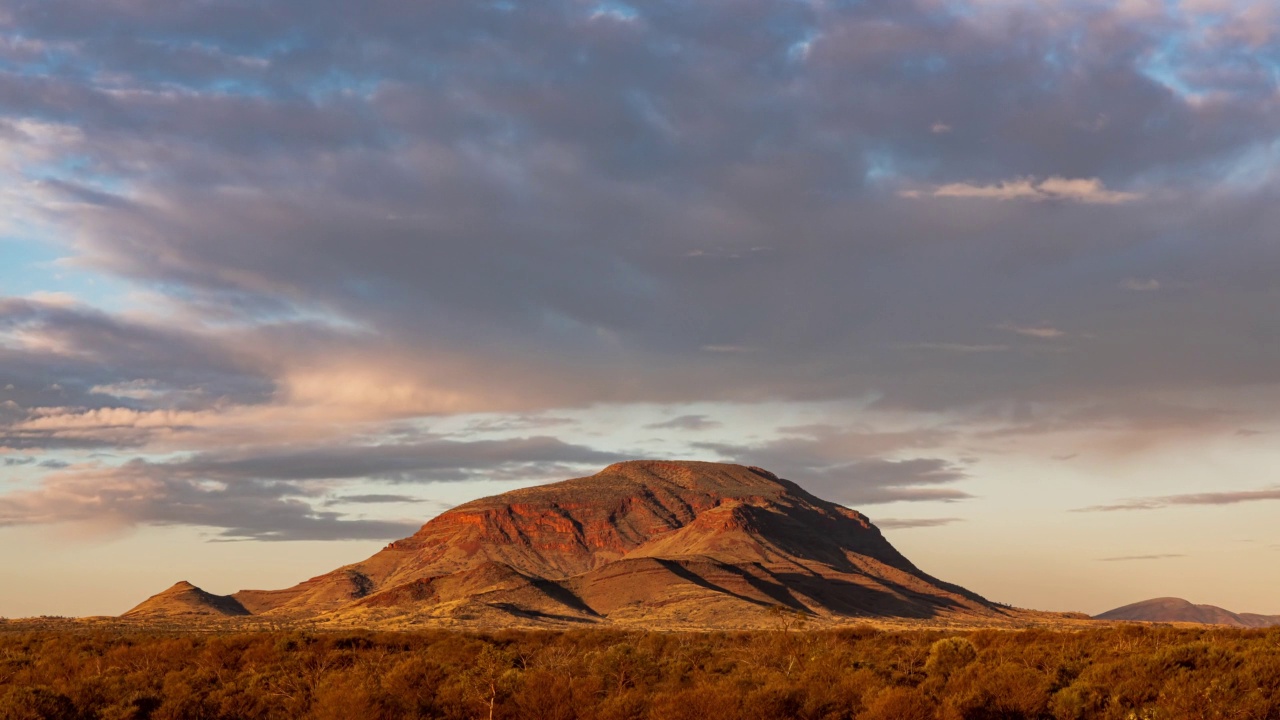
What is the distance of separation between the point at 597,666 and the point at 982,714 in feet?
38.5

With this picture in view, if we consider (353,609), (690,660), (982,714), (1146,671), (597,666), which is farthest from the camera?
(353,609)

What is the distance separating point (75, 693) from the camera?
29.2 m

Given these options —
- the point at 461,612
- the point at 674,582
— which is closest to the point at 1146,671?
the point at 461,612

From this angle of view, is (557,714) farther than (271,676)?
No

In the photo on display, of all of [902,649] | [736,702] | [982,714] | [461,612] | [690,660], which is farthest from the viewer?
[461,612]

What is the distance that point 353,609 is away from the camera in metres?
188

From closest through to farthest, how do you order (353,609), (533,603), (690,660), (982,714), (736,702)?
(736,702) < (982,714) < (690,660) < (533,603) < (353,609)

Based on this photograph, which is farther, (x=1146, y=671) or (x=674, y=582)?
(x=674, y=582)

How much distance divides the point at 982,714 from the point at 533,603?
14870 cm

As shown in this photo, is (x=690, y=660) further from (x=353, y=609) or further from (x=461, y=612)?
(x=353, y=609)

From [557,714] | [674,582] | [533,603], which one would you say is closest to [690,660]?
[557,714]

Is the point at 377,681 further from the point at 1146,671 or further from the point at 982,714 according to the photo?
the point at 1146,671

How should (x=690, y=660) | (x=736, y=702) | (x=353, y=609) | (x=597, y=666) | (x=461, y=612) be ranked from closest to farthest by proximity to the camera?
(x=736, y=702)
(x=597, y=666)
(x=690, y=660)
(x=461, y=612)
(x=353, y=609)

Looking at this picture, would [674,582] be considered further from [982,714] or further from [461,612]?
[982,714]
